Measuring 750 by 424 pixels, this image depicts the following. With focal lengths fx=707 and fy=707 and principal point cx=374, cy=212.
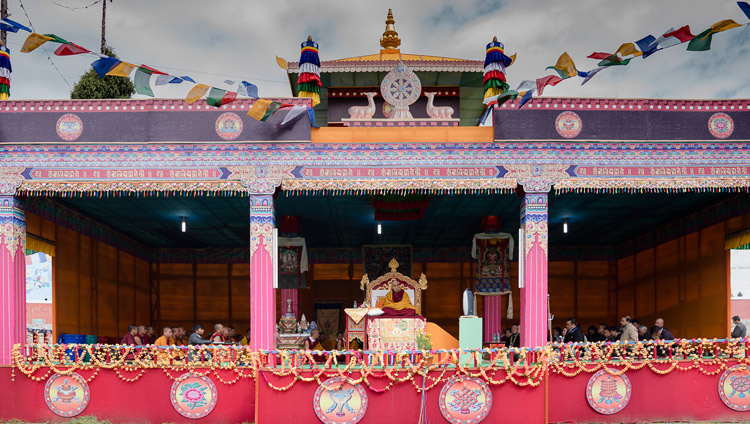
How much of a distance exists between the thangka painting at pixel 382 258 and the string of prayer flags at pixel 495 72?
Result: 8.79 m

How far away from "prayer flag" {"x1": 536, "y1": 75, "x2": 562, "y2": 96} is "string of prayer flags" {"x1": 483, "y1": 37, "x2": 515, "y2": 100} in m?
0.92

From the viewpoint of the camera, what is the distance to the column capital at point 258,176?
12070mm

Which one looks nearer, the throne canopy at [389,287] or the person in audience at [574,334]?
the person in audience at [574,334]

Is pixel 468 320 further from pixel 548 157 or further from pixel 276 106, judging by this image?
pixel 276 106

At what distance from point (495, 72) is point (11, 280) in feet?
29.7

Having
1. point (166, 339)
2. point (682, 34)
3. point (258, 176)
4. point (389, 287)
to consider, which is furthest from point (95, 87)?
point (682, 34)

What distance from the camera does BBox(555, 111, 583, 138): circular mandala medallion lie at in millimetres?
12164

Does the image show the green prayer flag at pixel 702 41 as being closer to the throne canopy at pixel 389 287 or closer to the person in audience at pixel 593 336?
the throne canopy at pixel 389 287

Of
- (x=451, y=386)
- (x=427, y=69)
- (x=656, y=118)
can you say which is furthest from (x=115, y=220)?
(x=656, y=118)

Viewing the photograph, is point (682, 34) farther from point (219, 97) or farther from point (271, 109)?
point (219, 97)

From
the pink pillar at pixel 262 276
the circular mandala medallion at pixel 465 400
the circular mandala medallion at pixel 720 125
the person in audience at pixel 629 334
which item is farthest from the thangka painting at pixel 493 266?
the pink pillar at pixel 262 276

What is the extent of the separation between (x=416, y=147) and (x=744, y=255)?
16.4 meters

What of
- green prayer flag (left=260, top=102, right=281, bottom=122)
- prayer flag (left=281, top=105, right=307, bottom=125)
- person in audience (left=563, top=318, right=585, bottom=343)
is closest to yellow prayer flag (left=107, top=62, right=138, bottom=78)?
green prayer flag (left=260, top=102, right=281, bottom=122)

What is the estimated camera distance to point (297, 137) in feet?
39.8
